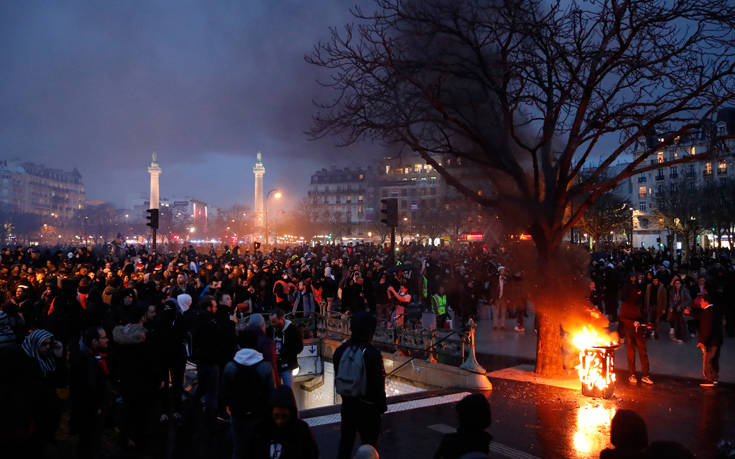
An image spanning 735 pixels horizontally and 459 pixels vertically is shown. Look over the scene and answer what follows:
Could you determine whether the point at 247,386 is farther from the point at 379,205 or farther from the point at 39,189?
the point at 39,189

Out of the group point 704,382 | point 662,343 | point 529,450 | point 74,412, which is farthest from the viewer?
point 662,343

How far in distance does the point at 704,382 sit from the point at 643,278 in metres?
7.44

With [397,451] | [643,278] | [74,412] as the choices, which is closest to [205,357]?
[74,412]

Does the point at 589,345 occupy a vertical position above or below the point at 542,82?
below

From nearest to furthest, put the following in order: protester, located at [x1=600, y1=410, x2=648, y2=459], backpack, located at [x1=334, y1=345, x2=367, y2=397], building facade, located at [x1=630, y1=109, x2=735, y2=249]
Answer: protester, located at [x1=600, y1=410, x2=648, y2=459]
backpack, located at [x1=334, y1=345, x2=367, y2=397]
building facade, located at [x1=630, y1=109, x2=735, y2=249]

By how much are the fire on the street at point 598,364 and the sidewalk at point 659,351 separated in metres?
2.30

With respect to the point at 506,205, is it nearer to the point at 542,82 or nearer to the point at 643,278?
the point at 542,82

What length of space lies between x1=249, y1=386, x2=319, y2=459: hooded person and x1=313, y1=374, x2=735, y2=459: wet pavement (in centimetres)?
267

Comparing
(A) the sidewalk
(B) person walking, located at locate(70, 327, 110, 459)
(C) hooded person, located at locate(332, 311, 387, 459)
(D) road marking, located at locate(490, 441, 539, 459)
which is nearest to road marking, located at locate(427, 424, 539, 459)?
(D) road marking, located at locate(490, 441, 539, 459)

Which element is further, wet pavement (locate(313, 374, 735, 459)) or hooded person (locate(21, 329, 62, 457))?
wet pavement (locate(313, 374, 735, 459))

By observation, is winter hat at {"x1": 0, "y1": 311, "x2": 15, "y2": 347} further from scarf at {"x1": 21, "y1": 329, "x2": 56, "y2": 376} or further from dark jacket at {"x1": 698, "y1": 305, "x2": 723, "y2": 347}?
dark jacket at {"x1": 698, "y1": 305, "x2": 723, "y2": 347}

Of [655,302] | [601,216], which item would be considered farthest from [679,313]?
[601,216]

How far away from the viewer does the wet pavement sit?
596 centimetres

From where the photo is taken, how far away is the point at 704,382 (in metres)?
8.66
